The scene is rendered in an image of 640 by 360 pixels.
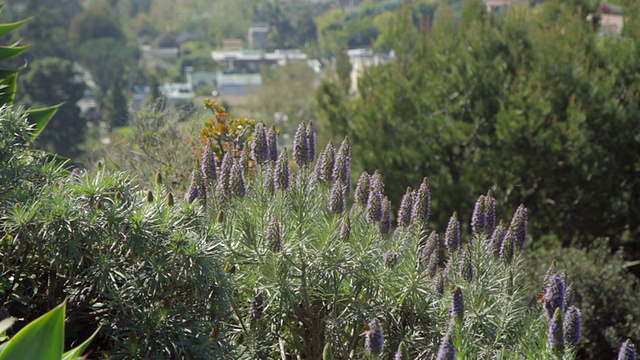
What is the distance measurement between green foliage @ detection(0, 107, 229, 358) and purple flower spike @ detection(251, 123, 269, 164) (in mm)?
419

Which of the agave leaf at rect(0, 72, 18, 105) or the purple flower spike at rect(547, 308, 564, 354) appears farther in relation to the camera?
the agave leaf at rect(0, 72, 18, 105)

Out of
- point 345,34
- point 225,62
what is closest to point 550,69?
point 345,34

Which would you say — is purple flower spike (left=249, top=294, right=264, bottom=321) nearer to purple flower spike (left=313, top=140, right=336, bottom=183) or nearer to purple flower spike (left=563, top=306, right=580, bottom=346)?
purple flower spike (left=313, top=140, right=336, bottom=183)

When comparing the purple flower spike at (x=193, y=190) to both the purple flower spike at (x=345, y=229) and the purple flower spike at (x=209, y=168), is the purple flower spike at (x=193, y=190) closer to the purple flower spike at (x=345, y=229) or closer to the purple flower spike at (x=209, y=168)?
the purple flower spike at (x=209, y=168)

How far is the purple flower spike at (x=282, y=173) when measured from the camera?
12.0 feet

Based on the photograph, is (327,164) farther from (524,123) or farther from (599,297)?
(524,123)

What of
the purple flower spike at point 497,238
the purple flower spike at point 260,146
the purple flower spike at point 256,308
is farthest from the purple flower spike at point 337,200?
the purple flower spike at point 497,238

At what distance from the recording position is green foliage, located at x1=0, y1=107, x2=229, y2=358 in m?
3.25

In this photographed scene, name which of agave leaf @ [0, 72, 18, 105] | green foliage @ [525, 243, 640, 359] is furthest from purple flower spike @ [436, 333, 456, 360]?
green foliage @ [525, 243, 640, 359]

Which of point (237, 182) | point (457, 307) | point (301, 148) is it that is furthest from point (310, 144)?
point (457, 307)

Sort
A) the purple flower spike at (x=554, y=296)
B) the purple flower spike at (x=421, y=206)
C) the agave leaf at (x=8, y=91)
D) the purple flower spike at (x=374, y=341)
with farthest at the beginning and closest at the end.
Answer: the agave leaf at (x=8, y=91)
the purple flower spike at (x=421, y=206)
the purple flower spike at (x=554, y=296)
the purple flower spike at (x=374, y=341)

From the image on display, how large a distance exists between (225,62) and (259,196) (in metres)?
66.9

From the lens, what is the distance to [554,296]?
3.35 metres

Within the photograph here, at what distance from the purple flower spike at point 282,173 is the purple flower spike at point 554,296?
1.20m
